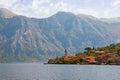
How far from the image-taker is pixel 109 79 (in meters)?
136

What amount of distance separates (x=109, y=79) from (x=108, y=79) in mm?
539

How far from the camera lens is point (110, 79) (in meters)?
136

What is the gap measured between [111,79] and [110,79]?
18.7 inches

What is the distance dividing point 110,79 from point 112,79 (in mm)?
948

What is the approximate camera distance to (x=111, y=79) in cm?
13612

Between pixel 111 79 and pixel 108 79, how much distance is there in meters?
1.38

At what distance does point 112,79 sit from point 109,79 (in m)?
1.34

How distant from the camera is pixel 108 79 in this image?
137 meters

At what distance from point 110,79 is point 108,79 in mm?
911

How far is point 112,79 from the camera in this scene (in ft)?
446

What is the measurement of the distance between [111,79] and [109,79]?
883mm
